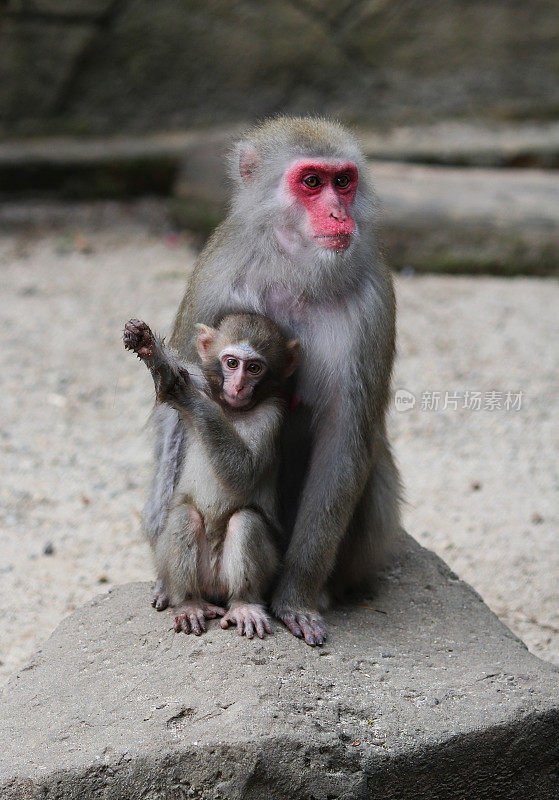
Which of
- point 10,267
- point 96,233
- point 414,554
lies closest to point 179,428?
point 414,554

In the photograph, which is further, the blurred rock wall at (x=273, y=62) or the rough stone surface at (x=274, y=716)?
the blurred rock wall at (x=273, y=62)

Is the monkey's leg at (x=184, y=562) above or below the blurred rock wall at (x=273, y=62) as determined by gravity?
below

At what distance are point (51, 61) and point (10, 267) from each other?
318cm

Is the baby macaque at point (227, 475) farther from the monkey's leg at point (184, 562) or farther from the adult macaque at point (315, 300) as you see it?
the adult macaque at point (315, 300)

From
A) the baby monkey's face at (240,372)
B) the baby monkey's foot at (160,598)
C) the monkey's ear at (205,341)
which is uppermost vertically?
the monkey's ear at (205,341)

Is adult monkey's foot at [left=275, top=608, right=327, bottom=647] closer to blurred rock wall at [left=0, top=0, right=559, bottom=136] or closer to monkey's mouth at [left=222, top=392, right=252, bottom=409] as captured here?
monkey's mouth at [left=222, top=392, right=252, bottom=409]

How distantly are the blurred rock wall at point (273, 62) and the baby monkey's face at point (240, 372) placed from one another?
9405 millimetres

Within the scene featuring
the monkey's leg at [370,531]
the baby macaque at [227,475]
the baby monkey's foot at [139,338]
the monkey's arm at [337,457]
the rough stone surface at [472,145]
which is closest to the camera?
the baby monkey's foot at [139,338]

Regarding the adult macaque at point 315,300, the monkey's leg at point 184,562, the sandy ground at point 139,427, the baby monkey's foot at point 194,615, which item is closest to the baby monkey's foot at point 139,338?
the adult macaque at point 315,300

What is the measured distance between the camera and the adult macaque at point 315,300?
14.2 ft

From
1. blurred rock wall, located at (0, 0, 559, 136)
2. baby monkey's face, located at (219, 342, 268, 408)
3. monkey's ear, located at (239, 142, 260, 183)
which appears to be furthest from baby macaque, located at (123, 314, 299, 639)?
blurred rock wall, located at (0, 0, 559, 136)

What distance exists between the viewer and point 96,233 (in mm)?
12039

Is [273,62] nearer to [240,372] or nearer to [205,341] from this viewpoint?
[205,341]

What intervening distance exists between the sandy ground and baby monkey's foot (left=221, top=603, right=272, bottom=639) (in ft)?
4.90
